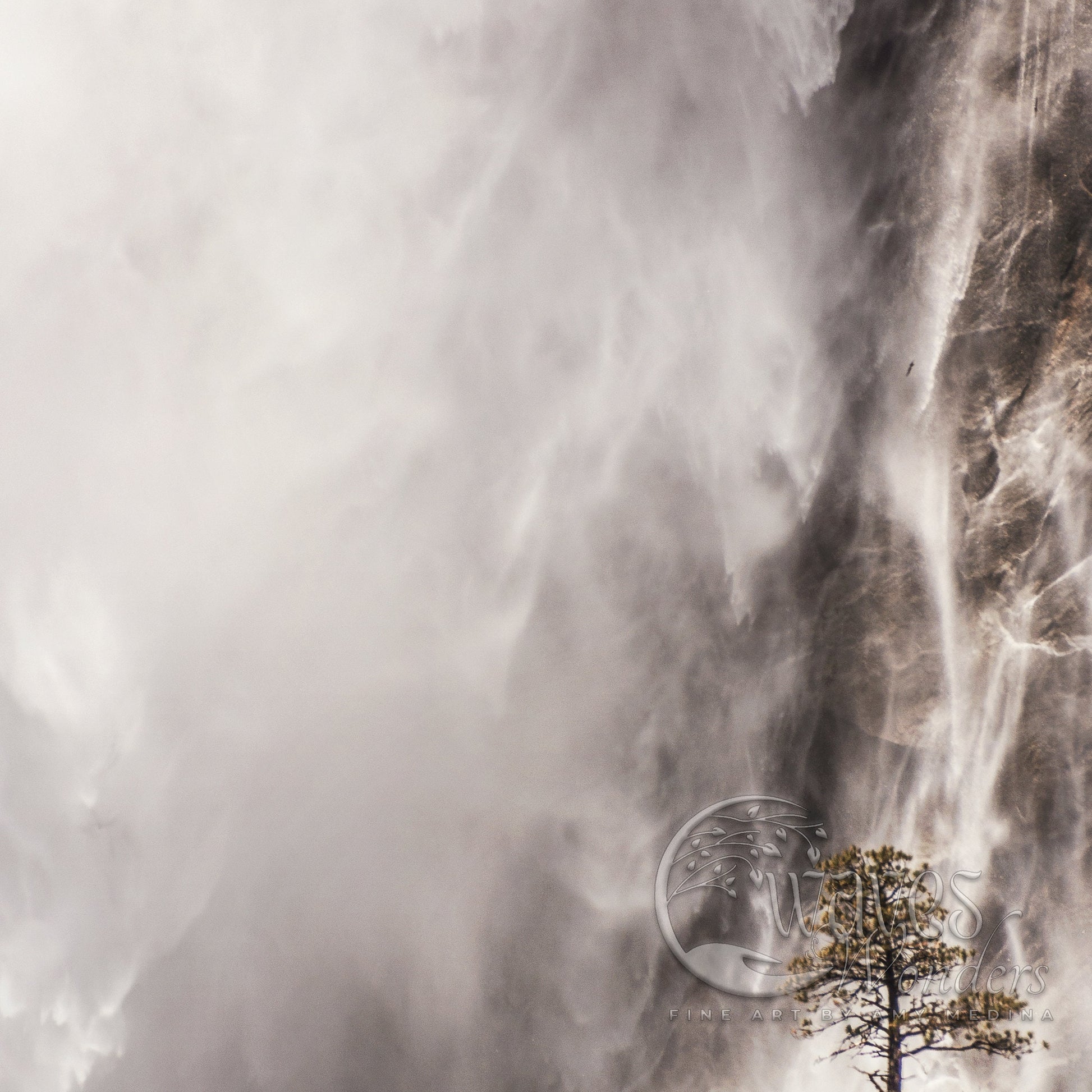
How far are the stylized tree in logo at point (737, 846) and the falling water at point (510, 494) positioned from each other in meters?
0.58

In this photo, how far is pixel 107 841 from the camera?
2012 centimetres

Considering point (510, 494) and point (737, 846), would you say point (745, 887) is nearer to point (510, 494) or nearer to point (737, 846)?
point (737, 846)

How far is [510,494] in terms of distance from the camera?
58.7ft

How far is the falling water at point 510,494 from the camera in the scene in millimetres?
14352

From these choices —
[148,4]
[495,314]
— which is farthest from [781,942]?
[148,4]

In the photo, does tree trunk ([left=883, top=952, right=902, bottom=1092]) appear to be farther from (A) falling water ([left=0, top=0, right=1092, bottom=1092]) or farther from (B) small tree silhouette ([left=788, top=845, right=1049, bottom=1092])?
(A) falling water ([left=0, top=0, right=1092, bottom=1092])

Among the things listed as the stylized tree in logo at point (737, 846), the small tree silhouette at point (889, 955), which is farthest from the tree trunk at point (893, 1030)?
the stylized tree in logo at point (737, 846)

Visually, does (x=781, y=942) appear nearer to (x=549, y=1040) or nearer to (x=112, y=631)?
(x=549, y=1040)

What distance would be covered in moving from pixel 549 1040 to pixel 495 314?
1402 centimetres

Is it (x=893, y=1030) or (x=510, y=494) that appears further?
(x=510, y=494)

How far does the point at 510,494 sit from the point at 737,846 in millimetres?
7892

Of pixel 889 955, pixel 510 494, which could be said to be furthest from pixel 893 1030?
pixel 510 494

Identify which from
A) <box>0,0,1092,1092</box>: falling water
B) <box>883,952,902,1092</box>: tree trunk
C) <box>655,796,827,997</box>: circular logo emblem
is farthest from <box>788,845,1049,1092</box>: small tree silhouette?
<box>655,796,827,997</box>: circular logo emblem

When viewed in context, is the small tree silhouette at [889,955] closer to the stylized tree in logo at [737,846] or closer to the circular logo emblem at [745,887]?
the circular logo emblem at [745,887]
